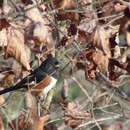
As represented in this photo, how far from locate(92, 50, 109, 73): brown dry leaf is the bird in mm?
212

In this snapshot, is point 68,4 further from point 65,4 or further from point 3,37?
point 3,37

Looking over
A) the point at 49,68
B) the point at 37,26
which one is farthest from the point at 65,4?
the point at 49,68

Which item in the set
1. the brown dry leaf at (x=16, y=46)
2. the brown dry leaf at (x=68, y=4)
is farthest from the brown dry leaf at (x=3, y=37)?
the brown dry leaf at (x=68, y=4)

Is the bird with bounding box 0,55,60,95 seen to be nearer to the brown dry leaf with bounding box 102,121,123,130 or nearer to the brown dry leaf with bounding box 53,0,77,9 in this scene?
the brown dry leaf with bounding box 53,0,77,9

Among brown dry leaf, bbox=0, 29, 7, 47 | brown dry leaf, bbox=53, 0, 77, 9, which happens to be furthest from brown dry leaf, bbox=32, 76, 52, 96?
brown dry leaf, bbox=53, 0, 77, 9

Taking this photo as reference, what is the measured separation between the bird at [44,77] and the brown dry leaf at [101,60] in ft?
0.69

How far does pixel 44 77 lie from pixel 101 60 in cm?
33

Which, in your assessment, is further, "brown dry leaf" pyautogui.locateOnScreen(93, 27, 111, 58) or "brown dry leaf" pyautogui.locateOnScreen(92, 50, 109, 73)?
"brown dry leaf" pyautogui.locateOnScreen(92, 50, 109, 73)

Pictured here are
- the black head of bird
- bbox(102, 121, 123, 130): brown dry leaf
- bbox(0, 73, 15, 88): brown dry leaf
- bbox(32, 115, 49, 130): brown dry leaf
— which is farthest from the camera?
bbox(102, 121, 123, 130): brown dry leaf

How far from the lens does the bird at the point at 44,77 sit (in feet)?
8.48

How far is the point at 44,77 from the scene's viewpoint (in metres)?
2.71

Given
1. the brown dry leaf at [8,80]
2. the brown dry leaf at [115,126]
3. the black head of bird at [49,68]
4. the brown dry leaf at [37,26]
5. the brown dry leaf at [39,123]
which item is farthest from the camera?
the brown dry leaf at [115,126]

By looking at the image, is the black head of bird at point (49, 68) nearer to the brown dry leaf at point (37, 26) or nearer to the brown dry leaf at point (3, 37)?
the brown dry leaf at point (37, 26)

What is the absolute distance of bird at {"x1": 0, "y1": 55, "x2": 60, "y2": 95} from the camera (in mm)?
2586
